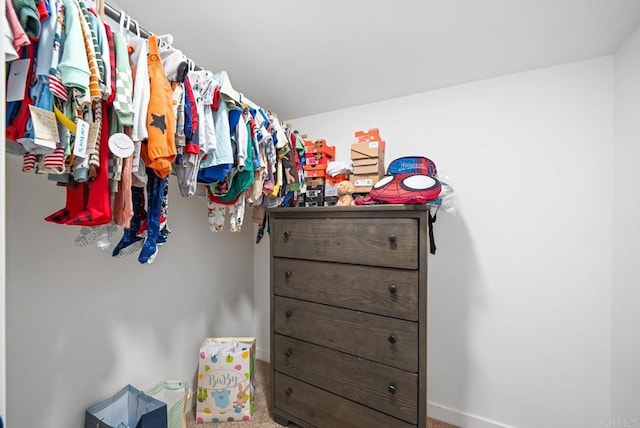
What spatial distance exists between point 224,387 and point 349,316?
0.97 meters

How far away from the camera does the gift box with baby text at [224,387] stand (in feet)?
5.48

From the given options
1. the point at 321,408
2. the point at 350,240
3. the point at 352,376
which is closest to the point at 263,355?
the point at 321,408

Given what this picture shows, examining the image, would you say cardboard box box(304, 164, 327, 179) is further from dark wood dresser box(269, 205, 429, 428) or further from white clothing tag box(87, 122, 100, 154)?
white clothing tag box(87, 122, 100, 154)

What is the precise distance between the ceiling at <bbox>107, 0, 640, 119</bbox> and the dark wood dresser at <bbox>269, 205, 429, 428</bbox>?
2.86 feet

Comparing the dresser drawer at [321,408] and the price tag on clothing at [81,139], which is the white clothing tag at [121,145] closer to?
the price tag on clothing at [81,139]

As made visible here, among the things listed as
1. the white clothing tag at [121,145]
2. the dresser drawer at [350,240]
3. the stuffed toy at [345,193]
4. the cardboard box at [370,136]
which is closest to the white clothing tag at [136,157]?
the white clothing tag at [121,145]

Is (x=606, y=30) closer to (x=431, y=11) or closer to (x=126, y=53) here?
(x=431, y=11)

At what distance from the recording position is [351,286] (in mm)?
1416

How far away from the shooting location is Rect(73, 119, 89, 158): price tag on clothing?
71 cm

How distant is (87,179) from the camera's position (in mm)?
787

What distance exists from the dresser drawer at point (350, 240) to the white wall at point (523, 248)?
25.4 inches

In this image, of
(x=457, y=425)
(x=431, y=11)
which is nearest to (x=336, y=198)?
(x=431, y=11)

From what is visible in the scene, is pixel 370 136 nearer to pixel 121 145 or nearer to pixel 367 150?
pixel 367 150

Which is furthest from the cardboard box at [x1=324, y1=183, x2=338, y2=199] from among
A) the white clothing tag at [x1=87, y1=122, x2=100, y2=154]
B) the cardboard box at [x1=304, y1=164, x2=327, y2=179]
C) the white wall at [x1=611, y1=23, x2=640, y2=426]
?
the white wall at [x1=611, y1=23, x2=640, y2=426]
